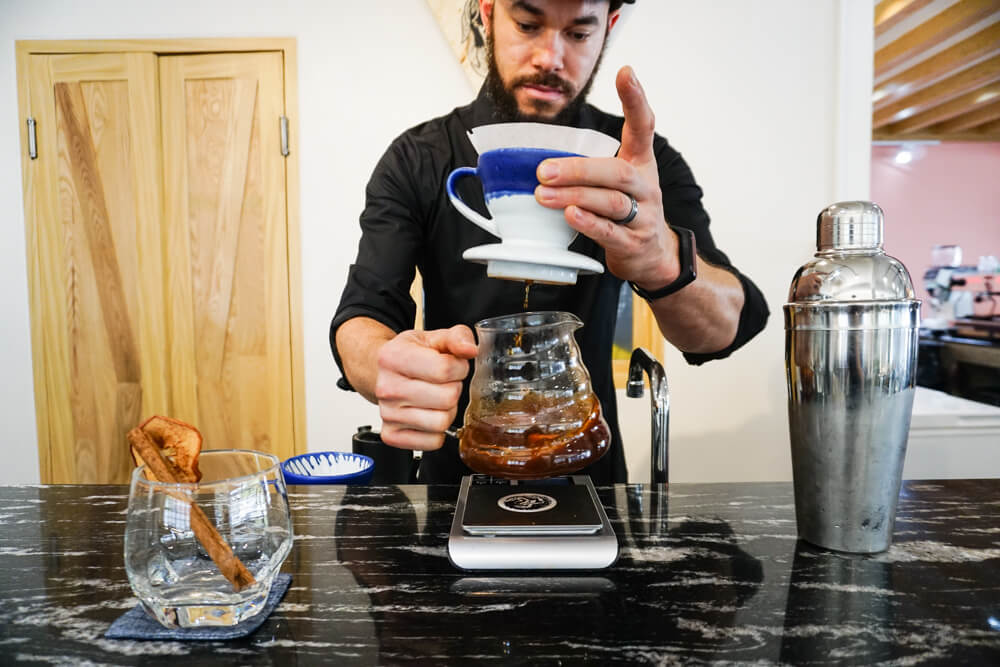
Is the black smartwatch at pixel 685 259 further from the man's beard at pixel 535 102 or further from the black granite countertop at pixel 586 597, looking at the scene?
the man's beard at pixel 535 102

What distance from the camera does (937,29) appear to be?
333 cm

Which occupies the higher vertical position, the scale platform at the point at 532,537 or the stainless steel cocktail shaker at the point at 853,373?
the stainless steel cocktail shaker at the point at 853,373

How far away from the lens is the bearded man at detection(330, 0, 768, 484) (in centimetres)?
82

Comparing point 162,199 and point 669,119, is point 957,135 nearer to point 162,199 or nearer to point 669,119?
point 669,119

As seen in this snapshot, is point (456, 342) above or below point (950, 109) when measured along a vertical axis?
below

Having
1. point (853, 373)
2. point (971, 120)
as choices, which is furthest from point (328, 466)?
point (971, 120)

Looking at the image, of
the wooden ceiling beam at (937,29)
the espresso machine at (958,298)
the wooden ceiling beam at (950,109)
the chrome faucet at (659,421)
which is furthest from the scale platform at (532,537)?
the wooden ceiling beam at (950,109)

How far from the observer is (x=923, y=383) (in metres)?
4.50

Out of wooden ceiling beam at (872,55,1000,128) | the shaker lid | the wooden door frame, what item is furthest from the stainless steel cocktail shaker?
wooden ceiling beam at (872,55,1000,128)

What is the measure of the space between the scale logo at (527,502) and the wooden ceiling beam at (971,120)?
624 centimetres

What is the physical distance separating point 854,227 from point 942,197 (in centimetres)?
811

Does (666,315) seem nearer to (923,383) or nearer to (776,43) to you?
(776,43)

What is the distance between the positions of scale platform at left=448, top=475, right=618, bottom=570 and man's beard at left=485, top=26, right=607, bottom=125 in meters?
1.07

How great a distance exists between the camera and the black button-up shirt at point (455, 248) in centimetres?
153
